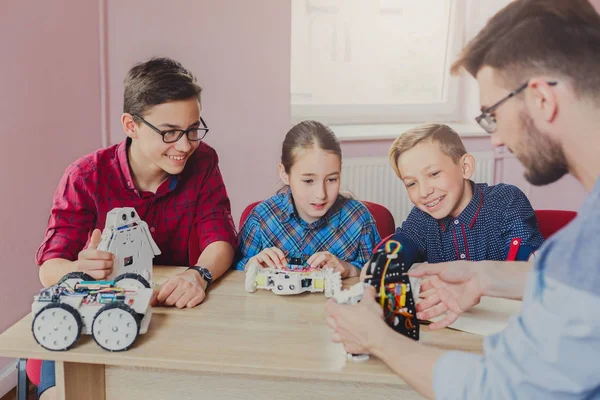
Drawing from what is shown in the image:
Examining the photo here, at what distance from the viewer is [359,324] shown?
133cm

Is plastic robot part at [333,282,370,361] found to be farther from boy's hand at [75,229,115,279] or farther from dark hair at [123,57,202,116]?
dark hair at [123,57,202,116]

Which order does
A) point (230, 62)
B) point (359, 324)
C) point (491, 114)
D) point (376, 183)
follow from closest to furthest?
point (491, 114) < point (359, 324) < point (230, 62) < point (376, 183)

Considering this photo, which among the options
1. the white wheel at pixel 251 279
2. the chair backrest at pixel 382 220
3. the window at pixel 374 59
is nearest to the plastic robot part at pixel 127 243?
the white wheel at pixel 251 279

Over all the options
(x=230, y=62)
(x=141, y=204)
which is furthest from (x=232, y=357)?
(x=230, y=62)

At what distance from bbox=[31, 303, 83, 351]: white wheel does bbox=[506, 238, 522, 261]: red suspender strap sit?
1.29 metres

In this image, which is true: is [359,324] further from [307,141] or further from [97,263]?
[307,141]

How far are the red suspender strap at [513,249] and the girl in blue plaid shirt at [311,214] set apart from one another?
40 centimetres

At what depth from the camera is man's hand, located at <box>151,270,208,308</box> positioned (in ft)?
5.46

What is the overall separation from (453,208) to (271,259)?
Answer: 2.14ft

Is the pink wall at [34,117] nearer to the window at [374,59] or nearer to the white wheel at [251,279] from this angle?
the window at [374,59]

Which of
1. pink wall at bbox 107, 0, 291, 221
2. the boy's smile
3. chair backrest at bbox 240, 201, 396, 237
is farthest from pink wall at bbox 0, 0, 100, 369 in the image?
the boy's smile

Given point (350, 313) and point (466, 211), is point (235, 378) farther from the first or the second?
point (466, 211)

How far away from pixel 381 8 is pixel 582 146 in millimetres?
2991

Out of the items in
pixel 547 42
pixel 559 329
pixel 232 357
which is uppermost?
pixel 547 42
